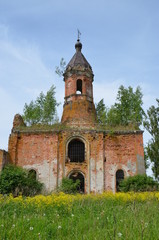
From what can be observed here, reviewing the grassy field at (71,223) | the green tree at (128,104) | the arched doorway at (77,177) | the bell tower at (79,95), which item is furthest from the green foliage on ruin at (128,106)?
the grassy field at (71,223)

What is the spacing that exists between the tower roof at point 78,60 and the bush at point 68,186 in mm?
11794

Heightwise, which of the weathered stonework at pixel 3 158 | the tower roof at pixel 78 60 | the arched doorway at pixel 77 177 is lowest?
the arched doorway at pixel 77 177

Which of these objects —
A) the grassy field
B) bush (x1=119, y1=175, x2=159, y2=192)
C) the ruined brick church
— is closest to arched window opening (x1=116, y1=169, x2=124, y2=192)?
the ruined brick church

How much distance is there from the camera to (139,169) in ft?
67.3

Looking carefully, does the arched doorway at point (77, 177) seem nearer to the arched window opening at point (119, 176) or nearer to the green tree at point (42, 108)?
the arched window opening at point (119, 176)

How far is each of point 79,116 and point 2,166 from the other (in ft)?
26.5

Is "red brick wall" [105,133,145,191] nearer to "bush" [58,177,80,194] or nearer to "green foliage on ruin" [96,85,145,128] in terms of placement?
"bush" [58,177,80,194]

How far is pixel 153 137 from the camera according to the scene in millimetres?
24484

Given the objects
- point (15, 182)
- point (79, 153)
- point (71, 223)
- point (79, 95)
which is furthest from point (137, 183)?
point (71, 223)

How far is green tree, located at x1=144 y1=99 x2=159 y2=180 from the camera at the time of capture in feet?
76.5

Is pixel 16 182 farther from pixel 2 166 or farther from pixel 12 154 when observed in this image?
pixel 12 154

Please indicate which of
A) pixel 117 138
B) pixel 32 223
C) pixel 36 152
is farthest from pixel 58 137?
pixel 32 223

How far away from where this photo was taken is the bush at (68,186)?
60.6 feet

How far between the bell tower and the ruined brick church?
0.17 meters
